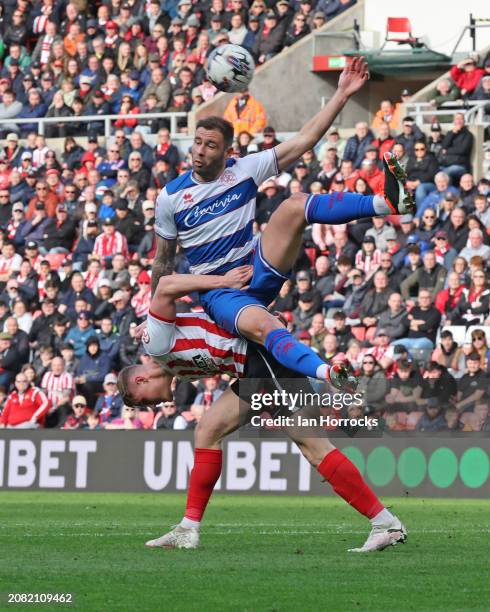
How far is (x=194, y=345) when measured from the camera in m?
9.84

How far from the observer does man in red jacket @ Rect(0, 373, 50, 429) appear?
→ 21.1 metres

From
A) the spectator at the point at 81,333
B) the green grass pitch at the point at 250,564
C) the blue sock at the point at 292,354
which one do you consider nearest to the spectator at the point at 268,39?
the spectator at the point at 81,333

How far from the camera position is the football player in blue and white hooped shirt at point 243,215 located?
9305 mm

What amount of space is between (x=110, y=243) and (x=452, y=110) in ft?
18.9

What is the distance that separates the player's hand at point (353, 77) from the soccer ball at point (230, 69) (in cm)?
108

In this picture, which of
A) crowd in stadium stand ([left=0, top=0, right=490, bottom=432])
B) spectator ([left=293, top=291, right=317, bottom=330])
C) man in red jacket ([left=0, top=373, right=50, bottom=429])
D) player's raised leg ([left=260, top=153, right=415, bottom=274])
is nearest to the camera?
player's raised leg ([left=260, top=153, right=415, bottom=274])

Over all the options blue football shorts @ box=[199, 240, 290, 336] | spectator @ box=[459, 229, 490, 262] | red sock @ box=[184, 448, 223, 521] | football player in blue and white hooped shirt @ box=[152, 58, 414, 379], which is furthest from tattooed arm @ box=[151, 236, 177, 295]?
spectator @ box=[459, 229, 490, 262]

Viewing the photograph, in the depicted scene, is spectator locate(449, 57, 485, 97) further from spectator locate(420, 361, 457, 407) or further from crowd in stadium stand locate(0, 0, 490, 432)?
spectator locate(420, 361, 457, 407)

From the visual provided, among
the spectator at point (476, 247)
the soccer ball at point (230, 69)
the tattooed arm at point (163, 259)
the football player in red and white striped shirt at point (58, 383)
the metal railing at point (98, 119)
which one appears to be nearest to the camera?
the tattooed arm at point (163, 259)

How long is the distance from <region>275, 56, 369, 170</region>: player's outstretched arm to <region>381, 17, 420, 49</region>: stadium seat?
16732 millimetres

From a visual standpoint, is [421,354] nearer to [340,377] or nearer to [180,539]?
[180,539]

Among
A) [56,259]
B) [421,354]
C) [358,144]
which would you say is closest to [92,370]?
[56,259]

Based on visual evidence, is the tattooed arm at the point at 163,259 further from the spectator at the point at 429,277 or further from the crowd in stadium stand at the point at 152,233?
the spectator at the point at 429,277

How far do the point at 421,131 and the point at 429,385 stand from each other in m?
5.52
